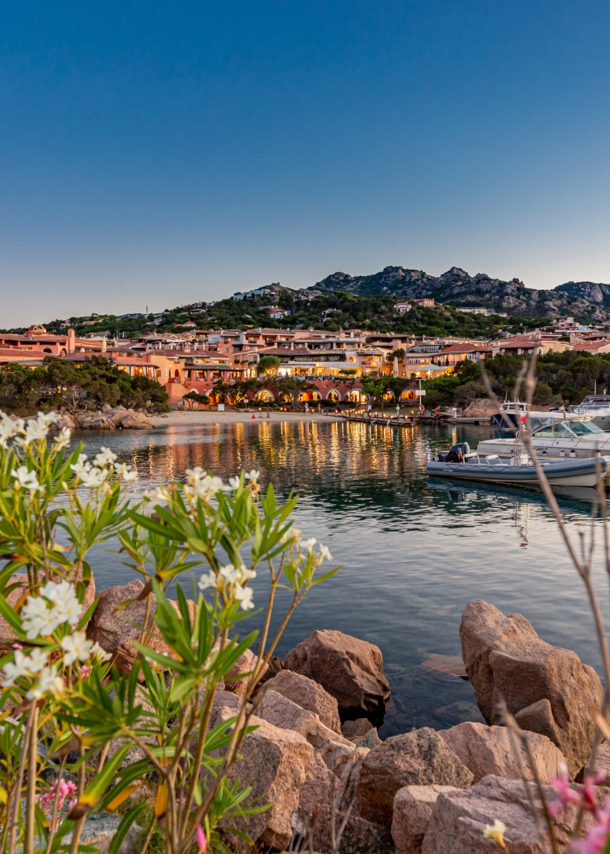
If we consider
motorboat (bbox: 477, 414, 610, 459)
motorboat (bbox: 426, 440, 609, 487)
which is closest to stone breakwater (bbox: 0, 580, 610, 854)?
motorboat (bbox: 426, 440, 609, 487)

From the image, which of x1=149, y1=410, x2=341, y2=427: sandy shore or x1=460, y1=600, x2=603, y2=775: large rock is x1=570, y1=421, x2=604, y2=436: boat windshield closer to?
x1=460, y1=600, x2=603, y2=775: large rock

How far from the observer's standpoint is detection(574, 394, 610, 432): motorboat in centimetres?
4234

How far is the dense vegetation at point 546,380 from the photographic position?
64750 mm

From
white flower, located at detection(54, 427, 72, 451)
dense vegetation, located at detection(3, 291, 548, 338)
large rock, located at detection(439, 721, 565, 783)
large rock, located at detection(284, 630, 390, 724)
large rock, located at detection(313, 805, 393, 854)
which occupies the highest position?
dense vegetation, located at detection(3, 291, 548, 338)

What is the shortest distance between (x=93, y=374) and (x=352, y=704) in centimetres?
6369

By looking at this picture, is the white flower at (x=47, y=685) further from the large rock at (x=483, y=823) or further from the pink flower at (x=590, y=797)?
the large rock at (x=483, y=823)

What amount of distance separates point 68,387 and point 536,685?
64.0 metres

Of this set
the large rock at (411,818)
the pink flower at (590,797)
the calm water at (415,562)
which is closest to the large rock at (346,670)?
the calm water at (415,562)

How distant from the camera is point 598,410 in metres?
46.0

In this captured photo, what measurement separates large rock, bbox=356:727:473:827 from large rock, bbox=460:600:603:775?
135cm

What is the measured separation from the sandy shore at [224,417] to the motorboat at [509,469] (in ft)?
133

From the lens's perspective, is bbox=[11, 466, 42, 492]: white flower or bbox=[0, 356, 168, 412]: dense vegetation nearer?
bbox=[11, 466, 42, 492]: white flower

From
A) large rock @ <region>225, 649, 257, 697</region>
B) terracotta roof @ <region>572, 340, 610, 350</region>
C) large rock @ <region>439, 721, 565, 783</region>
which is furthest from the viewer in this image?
terracotta roof @ <region>572, 340, 610, 350</region>

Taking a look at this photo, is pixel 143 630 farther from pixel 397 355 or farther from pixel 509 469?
pixel 397 355
